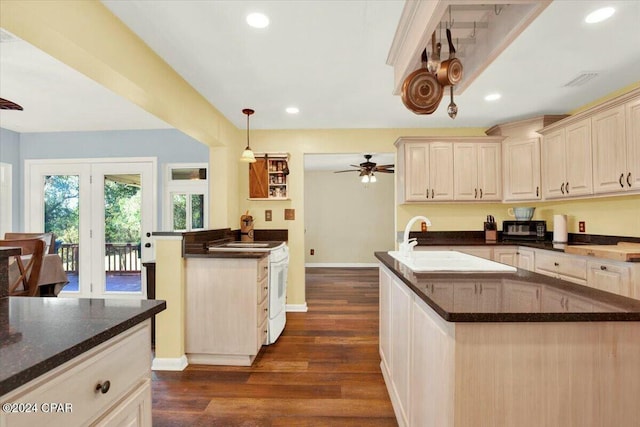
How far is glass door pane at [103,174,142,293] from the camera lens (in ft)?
15.0

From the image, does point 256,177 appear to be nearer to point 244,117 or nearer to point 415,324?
point 244,117

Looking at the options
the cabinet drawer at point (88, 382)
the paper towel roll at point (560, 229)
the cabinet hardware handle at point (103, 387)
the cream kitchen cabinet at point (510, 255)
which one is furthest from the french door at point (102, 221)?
the paper towel roll at point (560, 229)

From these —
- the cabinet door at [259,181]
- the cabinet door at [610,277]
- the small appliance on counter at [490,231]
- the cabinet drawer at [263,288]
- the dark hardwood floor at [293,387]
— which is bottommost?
the dark hardwood floor at [293,387]

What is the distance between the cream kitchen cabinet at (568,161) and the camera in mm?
3064

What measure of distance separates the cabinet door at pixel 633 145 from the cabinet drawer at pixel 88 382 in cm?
362

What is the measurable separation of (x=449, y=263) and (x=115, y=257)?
4581mm

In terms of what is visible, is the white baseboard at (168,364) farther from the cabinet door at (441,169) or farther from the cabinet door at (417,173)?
the cabinet door at (441,169)

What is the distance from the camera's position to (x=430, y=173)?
157 inches

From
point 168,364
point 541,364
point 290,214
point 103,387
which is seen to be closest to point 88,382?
point 103,387

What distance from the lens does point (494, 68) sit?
2604 mm

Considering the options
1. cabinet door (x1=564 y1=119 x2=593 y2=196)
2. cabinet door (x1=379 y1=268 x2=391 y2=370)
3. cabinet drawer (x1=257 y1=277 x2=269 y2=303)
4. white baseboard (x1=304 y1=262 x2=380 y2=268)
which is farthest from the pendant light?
white baseboard (x1=304 y1=262 x2=380 y2=268)

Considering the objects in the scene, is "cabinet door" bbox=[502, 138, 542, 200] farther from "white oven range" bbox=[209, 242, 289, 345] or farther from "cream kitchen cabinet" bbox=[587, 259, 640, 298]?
"white oven range" bbox=[209, 242, 289, 345]

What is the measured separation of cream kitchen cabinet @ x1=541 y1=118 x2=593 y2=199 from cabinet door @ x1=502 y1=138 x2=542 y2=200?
80mm

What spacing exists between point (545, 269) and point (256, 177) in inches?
140
